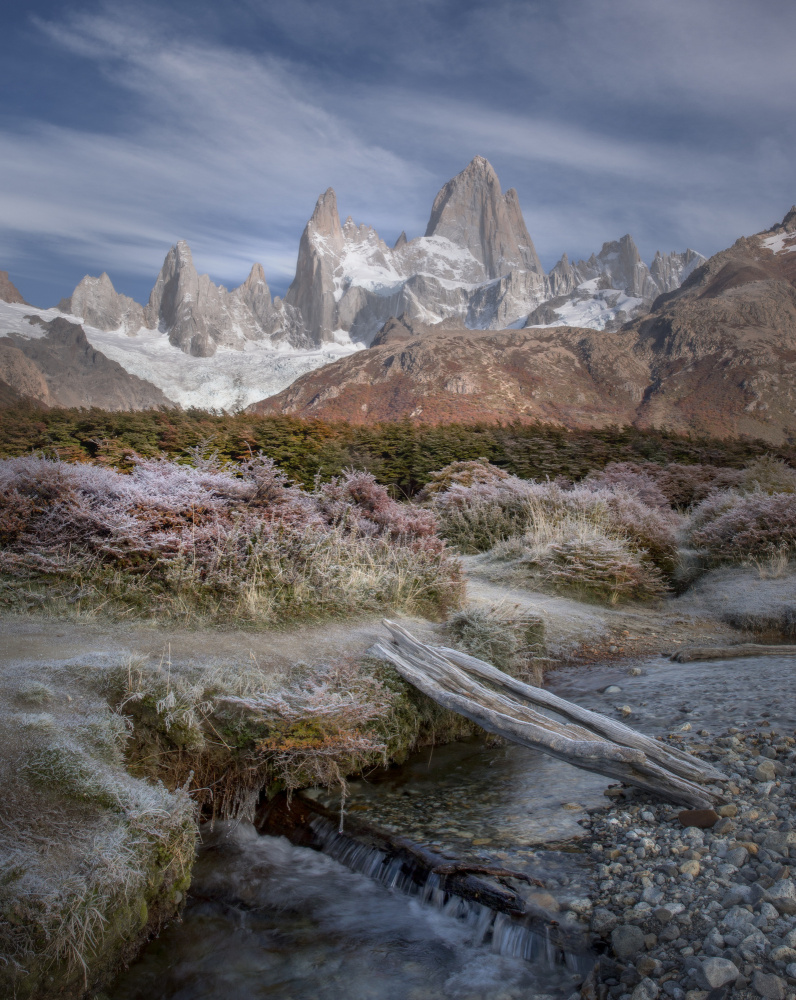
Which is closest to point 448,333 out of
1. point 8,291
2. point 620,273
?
point 8,291

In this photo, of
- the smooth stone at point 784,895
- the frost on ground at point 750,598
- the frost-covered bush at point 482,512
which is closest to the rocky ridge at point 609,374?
the frost-covered bush at point 482,512

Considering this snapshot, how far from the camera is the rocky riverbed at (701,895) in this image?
1883 millimetres

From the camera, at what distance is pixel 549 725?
3.53 m

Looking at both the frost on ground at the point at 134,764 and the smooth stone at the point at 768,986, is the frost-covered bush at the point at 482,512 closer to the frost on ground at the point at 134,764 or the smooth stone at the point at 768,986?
the frost on ground at the point at 134,764

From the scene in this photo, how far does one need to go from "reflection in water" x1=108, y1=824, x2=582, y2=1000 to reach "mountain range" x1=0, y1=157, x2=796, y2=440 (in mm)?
18135

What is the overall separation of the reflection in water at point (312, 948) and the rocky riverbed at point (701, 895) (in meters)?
0.31

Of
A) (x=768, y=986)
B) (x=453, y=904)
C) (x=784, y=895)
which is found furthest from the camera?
(x=453, y=904)

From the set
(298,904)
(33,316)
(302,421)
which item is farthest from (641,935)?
(33,316)

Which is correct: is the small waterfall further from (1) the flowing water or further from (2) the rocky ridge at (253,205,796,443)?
(2) the rocky ridge at (253,205,796,443)

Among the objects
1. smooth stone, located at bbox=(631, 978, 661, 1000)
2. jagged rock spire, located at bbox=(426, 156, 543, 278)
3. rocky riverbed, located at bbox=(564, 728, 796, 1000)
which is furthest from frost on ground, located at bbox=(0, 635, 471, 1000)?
jagged rock spire, located at bbox=(426, 156, 543, 278)

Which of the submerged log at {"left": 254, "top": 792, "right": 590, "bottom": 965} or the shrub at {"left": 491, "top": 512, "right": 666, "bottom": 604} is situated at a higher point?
the shrub at {"left": 491, "top": 512, "right": 666, "bottom": 604}

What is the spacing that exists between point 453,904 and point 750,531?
25.9 ft

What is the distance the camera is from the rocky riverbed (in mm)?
1883

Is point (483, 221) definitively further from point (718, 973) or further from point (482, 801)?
point (718, 973)
